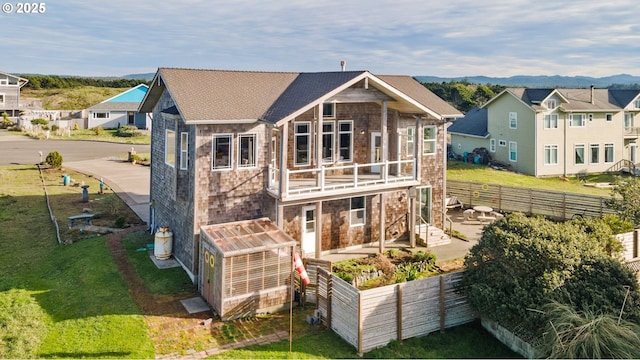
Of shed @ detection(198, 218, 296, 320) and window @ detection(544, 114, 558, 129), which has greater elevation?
window @ detection(544, 114, 558, 129)

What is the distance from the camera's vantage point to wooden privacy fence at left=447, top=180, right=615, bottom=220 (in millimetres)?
23078

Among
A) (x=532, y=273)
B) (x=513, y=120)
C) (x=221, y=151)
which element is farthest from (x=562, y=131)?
(x=221, y=151)

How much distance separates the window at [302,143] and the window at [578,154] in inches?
1189

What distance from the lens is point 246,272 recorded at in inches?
545

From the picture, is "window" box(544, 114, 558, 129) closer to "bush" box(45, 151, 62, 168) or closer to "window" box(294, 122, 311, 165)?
"window" box(294, 122, 311, 165)

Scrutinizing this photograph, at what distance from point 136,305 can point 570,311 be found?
1145 cm

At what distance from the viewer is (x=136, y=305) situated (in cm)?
1405

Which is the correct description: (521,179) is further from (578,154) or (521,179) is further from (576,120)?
(576,120)

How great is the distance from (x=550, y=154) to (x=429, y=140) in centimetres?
2262

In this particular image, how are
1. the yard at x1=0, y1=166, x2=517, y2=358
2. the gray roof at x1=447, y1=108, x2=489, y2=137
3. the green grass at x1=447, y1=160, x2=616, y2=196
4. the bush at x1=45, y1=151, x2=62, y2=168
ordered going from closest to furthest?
1. the yard at x1=0, y1=166, x2=517, y2=358
2. the green grass at x1=447, y1=160, x2=616, y2=196
3. the bush at x1=45, y1=151, x2=62, y2=168
4. the gray roof at x1=447, y1=108, x2=489, y2=137

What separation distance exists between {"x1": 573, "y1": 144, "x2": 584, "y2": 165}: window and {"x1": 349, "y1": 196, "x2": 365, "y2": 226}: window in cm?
2826

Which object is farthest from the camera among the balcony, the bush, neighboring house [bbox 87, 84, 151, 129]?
neighboring house [bbox 87, 84, 151, 129]

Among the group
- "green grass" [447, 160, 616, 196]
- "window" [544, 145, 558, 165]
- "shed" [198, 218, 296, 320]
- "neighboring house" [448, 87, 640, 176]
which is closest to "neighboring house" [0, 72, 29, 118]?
"green grass" [447, 160, 616, 196]

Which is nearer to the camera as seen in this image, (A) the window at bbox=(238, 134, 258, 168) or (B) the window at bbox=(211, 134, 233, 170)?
(B) the window at bbox=(211, 134, 233, 170)
